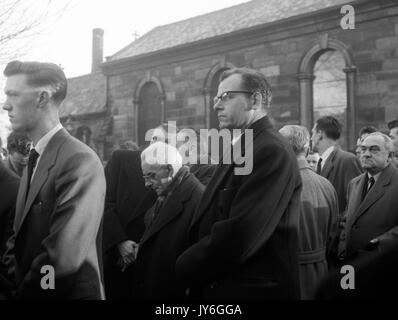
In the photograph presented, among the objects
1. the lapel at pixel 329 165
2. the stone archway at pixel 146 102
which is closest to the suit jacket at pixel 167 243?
the lapel at pixel 329 165

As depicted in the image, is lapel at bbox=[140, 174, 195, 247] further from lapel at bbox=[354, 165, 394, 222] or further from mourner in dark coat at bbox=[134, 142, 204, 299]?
lapel at bbox=[354, 165, 394, 222]

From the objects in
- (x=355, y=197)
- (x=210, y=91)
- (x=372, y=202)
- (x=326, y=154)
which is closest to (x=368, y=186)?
(x=355, y=197)

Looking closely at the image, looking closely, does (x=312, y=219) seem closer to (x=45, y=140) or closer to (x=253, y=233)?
(x=253, y=233)

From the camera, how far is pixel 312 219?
3.38 meters

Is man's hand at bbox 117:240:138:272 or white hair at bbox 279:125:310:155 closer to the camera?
man's hand at bbox 117:240:138:272

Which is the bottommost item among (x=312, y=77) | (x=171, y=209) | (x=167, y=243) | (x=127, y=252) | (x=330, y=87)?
(x=127, y=252)

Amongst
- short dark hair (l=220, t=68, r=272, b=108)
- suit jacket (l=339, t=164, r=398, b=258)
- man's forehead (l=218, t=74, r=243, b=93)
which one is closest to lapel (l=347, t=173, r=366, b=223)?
suit jacket (l=339, t=164, r=398, b=258)

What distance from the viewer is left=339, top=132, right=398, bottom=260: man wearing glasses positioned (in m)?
3.56

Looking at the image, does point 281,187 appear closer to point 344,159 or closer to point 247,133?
point 247,133

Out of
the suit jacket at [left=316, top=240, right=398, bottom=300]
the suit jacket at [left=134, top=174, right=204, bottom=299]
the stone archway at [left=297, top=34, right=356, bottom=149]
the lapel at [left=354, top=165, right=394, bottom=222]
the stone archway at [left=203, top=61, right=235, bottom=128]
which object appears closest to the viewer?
the suit jacket at [left=316, top=240, right=398, bottom=300]

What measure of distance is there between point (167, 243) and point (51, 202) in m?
1.02

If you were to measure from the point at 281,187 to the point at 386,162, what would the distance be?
205 cm

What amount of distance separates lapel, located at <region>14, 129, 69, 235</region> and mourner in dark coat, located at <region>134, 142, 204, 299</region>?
85cm

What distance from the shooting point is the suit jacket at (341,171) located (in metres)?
5.02
